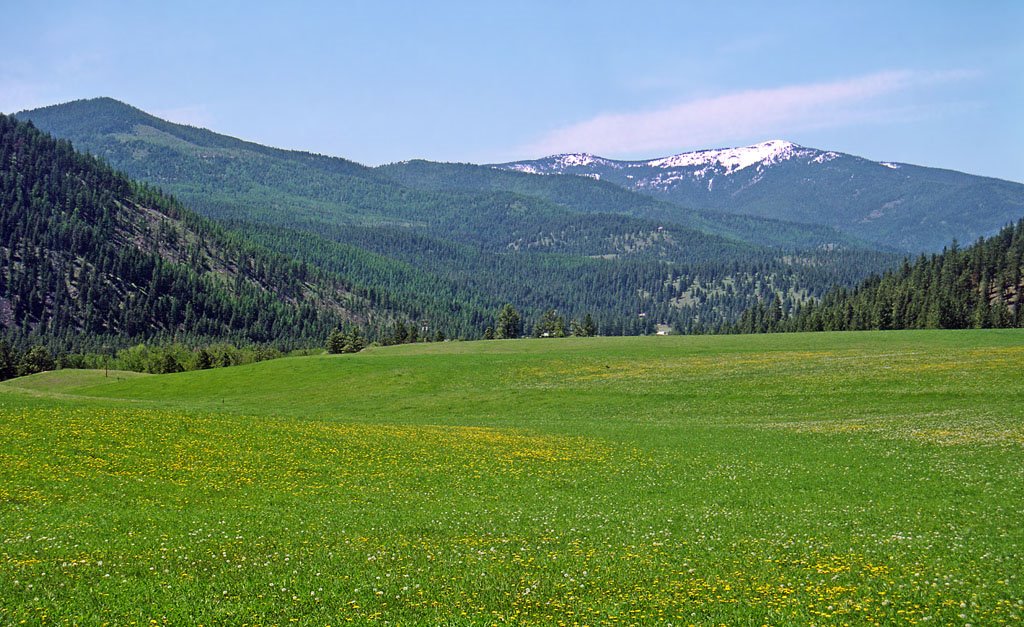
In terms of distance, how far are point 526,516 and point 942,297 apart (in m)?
154

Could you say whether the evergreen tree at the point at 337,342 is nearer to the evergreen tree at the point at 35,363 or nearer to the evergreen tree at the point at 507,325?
the evergreen tree at the point at 507,325

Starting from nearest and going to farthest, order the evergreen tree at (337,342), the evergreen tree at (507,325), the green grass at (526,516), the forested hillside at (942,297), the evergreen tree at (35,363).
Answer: the green grass at (526,516) → the evergreen tree at (337,342) → the forested hillside at (942,297) → the evergreen tree at (35,363) → the evergreen tree at (507,325)

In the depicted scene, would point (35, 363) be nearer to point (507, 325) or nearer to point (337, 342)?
point (337, 342)

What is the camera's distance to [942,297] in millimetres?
149250

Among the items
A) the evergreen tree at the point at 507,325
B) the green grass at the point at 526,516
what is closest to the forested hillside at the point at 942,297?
the evergreen tree at the point at 507,325

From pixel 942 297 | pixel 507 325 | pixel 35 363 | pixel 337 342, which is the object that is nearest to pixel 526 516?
pixel 337 342

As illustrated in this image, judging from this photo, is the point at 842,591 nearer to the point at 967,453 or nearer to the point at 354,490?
the point at 354,490

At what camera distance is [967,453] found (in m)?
34.7

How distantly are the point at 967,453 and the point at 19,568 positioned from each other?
38277 mm

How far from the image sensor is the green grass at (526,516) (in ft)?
49.2

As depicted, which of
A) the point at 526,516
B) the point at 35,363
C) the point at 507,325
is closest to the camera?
the point at 526,516

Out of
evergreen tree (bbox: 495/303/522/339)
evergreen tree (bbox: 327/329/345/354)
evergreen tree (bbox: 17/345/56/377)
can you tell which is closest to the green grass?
evergreen tree (bbox: 327/329/345/354)

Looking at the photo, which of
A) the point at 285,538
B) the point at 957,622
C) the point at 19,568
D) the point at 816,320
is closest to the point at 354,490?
the point at 285,538

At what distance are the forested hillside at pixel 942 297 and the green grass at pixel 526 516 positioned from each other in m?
105
